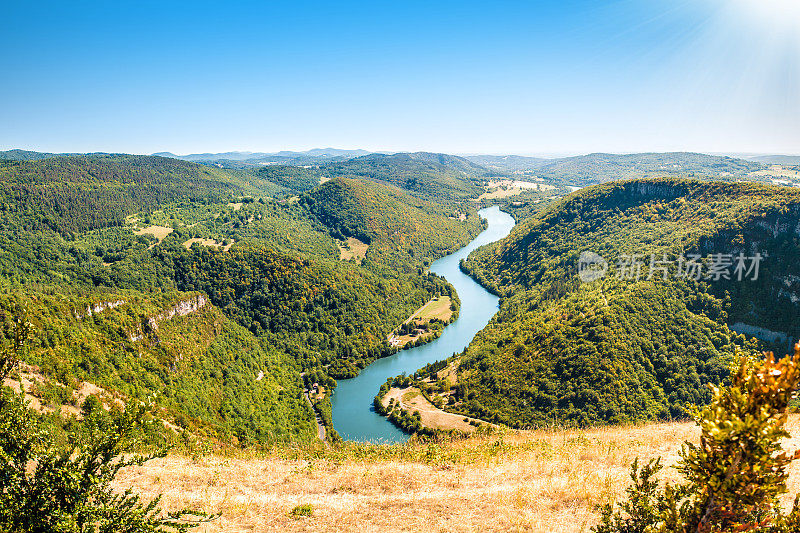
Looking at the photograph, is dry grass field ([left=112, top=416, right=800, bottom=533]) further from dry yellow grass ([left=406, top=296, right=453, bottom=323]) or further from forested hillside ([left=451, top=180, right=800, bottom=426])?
dry yellow grass ([left=406, top=296, right=453, bottom=323])

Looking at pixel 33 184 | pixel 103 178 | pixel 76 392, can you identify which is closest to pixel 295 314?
pixel 76 392

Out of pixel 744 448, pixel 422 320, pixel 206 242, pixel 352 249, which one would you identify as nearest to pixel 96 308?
pixel 206 242

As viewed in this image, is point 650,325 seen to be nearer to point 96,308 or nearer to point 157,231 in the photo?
point 96,308

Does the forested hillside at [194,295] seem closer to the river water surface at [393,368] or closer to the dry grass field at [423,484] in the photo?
the river water surface at [393,368]


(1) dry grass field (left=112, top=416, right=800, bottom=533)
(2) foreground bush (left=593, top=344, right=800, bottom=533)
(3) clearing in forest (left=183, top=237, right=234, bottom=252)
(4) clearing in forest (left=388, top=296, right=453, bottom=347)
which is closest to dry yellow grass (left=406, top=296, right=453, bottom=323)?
(4) clearing in forest (left=388, top=296, right=453, bottom=347)

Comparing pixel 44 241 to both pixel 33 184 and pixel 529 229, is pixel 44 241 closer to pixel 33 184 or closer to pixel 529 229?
pixel 33 184

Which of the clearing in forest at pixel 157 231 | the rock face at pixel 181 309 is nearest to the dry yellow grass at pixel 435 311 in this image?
the rock face at pixel 181 309

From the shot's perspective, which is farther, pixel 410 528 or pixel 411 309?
pixel 411 309
